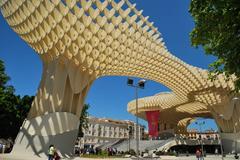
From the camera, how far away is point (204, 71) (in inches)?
1783

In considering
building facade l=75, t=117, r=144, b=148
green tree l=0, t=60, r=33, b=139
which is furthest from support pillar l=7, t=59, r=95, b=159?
building facade l=75, t=117, r=144, b=148

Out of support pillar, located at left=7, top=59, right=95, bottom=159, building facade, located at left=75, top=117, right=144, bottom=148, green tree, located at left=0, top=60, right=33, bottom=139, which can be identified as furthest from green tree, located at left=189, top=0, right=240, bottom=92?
building facade, located at left=75, top=117, right=144, bottom=148

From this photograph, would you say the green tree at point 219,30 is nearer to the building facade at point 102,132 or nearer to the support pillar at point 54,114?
the support pillar at point 54,114

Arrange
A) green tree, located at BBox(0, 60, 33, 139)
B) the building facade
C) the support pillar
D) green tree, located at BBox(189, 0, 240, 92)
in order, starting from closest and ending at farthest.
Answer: green tree, located at BBox(189, 0, 240, 92)
the support pillar
green tree, located at BBox(0, 60, 33, 139)
the building facade

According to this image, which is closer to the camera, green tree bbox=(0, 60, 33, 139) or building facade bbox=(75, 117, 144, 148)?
green tree bbox=(0, 60, 33, 139)

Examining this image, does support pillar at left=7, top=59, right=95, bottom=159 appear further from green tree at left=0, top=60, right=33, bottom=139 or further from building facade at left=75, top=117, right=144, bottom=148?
building facade at left=75, top=117, right=144, bottom=148

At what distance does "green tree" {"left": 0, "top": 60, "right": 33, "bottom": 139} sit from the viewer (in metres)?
29.7

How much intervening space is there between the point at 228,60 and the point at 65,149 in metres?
20.2

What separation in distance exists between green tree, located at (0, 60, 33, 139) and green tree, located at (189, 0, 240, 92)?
79.6 feet

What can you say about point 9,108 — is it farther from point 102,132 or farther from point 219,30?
point 102,132

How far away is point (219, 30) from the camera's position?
34.4 feet

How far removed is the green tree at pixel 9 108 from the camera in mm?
29672

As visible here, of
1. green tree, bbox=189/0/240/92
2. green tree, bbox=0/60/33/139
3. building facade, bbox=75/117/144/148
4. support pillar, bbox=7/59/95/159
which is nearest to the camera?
green tree, bbox=189/0/240/92

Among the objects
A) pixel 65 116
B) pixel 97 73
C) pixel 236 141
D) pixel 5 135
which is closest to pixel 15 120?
pixel 5 135
